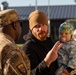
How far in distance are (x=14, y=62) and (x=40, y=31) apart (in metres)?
1.27

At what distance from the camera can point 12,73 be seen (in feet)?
9.64

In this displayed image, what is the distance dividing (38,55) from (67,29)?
72 cm

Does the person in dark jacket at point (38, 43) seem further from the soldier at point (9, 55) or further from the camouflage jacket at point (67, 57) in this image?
the soldier at point (9, 55)

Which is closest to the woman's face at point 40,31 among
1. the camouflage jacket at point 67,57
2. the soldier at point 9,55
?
the camouflage jacket at point 67,57

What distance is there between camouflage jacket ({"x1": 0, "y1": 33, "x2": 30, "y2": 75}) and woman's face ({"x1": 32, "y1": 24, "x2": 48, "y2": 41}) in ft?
3.75

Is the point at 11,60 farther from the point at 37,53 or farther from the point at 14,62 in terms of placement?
the point at 37,53

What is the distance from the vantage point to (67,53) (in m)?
4.50

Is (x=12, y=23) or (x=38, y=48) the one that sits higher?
(x=12, y=23)

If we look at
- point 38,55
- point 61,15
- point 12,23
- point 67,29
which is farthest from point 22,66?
point 61,15

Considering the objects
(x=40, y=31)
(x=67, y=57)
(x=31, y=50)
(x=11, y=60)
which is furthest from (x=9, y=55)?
(x=67, y=57)

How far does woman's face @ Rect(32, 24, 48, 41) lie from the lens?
4.16 metres

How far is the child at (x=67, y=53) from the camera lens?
4.41 m

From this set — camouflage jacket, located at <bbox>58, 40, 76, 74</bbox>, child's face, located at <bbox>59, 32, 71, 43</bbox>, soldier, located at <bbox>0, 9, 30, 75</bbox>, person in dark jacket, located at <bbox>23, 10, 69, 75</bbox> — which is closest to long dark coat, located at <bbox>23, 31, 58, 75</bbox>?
person in dark jacket, located at <bbox>23, 10, 69, 75</bbox>

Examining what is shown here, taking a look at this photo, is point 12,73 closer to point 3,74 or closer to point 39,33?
point 3,74
